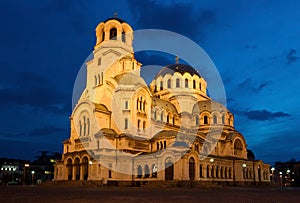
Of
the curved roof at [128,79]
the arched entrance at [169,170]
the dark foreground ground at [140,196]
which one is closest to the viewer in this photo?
the dark foreground ground at [140,196]

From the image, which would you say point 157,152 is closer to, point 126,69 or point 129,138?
point 129,138

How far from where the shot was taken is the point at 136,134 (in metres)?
47.1

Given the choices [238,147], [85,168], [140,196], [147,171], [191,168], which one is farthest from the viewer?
[238,147]

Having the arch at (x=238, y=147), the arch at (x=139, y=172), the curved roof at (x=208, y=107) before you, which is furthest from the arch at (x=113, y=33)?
the arch at (x=238, y=147)

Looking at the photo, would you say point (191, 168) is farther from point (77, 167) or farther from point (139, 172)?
point (77, 167)

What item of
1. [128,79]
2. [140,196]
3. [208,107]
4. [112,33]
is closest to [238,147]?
[208,107]

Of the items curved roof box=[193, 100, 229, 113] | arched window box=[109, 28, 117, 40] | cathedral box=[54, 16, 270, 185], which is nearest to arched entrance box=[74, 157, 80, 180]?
cathedral box=[54, 16, 270, 185]

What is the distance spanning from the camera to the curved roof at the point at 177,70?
64000 millimetres

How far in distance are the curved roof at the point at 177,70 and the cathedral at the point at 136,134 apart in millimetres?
5143

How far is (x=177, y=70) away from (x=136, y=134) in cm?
2173

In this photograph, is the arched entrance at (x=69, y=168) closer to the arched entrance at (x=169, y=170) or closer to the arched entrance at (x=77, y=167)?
the arched entrance at (x=77, y=167)

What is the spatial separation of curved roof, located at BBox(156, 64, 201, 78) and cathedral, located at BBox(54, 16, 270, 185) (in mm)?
5143

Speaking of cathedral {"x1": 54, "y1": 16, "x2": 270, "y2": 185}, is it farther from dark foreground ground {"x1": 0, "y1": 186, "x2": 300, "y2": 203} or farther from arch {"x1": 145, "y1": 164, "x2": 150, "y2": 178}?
dark foreground ground {"x1": 0, "y1": 186, "x2": 300, "y2": 203}

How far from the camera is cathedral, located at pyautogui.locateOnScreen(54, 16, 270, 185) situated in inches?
1687
